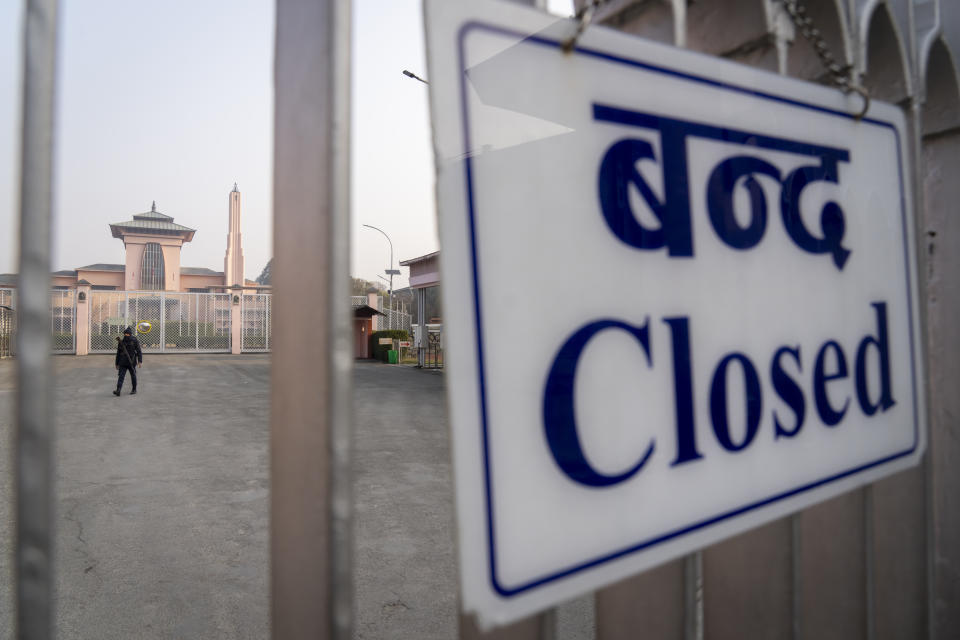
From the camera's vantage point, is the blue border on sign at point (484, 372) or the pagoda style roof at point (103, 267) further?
the pagoda style roof at point (103, 267)

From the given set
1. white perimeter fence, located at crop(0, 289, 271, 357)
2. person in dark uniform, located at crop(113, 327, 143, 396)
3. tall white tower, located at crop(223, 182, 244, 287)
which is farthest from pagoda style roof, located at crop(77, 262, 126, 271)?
person in dark uniform, located at crop(113, 327, 143, 396)

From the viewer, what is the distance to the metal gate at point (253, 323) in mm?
22086

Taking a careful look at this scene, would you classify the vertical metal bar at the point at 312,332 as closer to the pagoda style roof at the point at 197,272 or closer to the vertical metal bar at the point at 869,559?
the vertical metal bar at the point at 869,559

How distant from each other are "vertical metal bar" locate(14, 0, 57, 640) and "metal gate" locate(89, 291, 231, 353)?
22.7 meters

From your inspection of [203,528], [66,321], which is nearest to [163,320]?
[66,321]

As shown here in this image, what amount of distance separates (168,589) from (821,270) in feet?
10.2

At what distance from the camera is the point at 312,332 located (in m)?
0.57

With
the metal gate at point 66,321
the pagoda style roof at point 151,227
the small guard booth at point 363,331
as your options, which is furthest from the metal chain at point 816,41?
the pagoda style roof at point 151,227

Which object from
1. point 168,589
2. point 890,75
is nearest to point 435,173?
point 890,75

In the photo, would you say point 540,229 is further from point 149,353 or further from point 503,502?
point 149,353

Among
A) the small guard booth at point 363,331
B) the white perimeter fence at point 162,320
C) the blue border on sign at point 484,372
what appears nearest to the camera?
the blue border on sign at point 484,372

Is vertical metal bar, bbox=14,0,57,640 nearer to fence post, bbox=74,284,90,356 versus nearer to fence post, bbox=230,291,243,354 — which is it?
fence post, bbox=74,284,90,356

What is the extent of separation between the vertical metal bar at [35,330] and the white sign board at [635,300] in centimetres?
33

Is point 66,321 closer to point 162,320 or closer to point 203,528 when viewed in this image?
point 162,320
